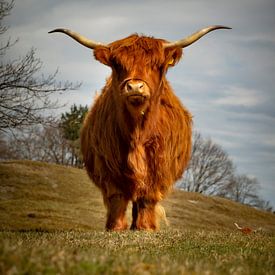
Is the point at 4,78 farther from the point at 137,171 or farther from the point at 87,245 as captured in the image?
the point at 87,245

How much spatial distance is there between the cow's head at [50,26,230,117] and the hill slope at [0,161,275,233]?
55.7 feet

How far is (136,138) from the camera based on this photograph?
1045 centimetres

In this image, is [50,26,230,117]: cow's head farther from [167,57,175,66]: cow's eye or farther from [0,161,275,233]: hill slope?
[0,161,275,233]: hill slope

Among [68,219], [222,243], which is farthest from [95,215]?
[222,243]

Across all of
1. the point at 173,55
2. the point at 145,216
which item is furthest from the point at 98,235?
the point at 173,55

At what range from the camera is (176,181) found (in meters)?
11.8

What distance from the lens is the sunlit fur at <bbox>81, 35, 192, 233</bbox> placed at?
32.2ft

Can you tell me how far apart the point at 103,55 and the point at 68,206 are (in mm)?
25168

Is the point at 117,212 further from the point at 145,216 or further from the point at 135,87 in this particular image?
the point at 135,87

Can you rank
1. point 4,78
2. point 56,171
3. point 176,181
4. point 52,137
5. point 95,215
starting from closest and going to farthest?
point 176,181
point 4,78
point 95,215
point 56,171
point 52,137

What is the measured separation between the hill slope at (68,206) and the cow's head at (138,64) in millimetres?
16977

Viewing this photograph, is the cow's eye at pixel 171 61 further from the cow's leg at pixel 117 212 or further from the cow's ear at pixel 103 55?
the cow's leg at pixel 117 212

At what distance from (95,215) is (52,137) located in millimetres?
33688

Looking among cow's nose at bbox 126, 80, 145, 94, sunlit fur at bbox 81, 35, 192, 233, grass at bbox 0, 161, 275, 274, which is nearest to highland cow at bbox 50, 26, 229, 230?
sunlit fur at bbox 81, 35, 192, 233
